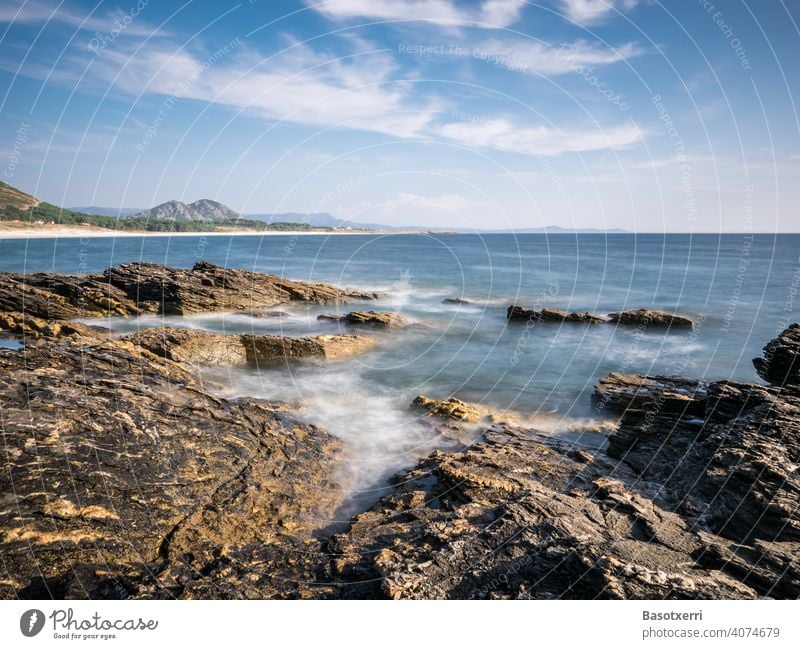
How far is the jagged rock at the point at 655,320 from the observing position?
28172mm

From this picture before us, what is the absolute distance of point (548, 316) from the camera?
3017 cm

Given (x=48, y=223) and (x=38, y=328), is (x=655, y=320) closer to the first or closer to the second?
(x=38, y=328)

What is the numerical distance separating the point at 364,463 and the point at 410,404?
4.60m

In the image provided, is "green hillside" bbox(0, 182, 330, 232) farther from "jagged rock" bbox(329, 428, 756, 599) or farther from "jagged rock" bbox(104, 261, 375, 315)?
"jagged rock" bbox(329, 428, 756, 599)

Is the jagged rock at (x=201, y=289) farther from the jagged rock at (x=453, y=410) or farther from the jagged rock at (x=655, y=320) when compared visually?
the jagged rock at (x=655, y=320)

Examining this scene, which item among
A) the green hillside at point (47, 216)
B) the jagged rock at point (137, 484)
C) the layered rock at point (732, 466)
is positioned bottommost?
the jagged rock at point (137, 484)

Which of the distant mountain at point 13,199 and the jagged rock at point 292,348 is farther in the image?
the distant mountain at point 13,199

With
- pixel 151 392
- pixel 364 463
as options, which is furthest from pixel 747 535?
pixel 151 392

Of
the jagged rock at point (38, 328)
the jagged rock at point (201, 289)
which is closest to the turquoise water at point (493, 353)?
the jagged rock at point (201, 289)

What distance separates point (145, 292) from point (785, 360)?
31.1m

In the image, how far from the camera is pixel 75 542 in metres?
5.87

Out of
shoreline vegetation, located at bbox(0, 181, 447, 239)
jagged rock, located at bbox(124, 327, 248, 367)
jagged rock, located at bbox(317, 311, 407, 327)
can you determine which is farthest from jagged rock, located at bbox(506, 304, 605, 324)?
shoreline vegetation, located at bbox(0, 181, 447, 239)

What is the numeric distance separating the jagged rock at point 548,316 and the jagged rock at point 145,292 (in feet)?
46.9
